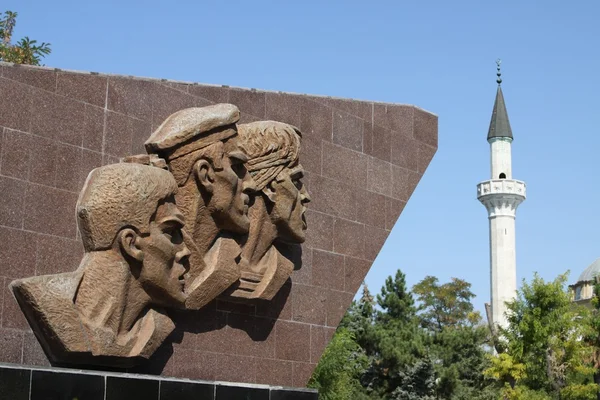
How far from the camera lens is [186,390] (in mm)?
6973

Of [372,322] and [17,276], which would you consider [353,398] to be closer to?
[372,322]

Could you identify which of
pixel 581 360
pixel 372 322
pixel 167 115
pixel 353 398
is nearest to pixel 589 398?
pixel 581 360

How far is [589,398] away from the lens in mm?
21688

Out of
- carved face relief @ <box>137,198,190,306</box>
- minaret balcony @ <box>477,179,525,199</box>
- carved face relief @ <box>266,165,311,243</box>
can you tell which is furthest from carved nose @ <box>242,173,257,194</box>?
minaret balcony @ <box>477,179,525,199</box>

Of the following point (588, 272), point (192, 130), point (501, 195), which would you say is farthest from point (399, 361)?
point (588, 272)

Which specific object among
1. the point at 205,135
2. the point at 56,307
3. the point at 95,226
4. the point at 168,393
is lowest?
the point at 168,393

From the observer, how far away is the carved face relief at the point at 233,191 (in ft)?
24.7

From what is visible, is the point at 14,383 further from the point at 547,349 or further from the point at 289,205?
the point at 547,349

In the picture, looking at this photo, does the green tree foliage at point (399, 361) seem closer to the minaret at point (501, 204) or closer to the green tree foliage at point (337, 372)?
the green tree foliage at point (337, 372)

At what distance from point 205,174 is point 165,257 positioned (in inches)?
30.7

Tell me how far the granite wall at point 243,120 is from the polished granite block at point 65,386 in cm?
49

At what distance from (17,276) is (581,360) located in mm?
18203

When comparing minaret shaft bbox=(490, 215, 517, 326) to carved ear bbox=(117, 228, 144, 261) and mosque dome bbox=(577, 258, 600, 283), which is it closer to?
mosque dome bbox=(577, 258, 600, 283)

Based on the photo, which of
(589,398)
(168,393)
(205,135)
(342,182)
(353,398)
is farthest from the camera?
(353,398)
